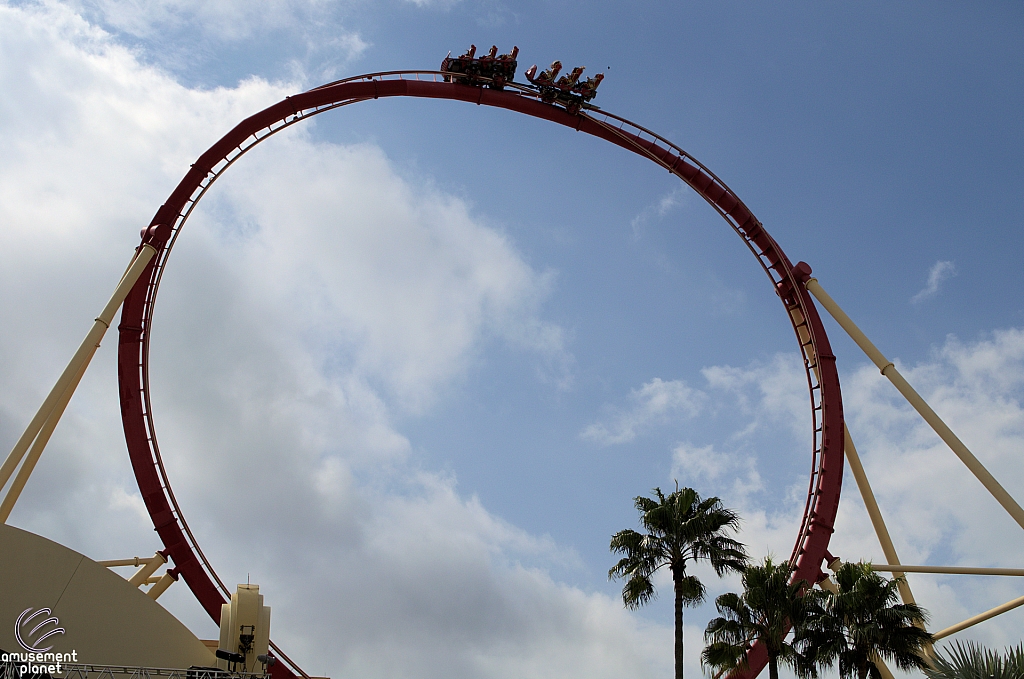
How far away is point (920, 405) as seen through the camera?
23484mm

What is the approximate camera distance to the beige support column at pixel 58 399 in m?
20.5

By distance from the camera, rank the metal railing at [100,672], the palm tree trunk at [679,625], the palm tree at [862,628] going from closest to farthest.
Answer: the metal railing at [100,672] < the palm tree at [862,628] < the palm tree trunk at [679,625]

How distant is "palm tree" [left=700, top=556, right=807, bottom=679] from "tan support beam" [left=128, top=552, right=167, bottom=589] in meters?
13.6

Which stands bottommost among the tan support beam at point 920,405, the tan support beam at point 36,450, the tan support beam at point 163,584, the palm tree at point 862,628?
the palm tree at point 862,628

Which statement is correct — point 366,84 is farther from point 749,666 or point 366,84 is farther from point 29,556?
point 749,666

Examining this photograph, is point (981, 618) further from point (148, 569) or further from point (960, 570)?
point (148, 569)

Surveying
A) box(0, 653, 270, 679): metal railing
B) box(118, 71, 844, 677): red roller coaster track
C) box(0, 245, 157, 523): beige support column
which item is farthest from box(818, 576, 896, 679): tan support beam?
box(0, 245, 157, 523): beige support column

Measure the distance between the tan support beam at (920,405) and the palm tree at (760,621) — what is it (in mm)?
6395

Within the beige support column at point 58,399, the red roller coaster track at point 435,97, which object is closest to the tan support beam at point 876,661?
the red roller coaster track at point 435,97

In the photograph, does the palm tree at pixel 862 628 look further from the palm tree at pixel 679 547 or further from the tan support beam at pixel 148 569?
the tan support beam at pixel 148 569

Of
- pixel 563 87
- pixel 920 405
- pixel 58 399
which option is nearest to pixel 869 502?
pixel 920 405

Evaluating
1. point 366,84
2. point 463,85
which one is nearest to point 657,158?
point 463,85

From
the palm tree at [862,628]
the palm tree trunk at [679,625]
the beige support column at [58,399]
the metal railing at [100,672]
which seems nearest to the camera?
the metal railing at [100,672]

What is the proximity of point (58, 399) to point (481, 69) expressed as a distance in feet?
46.3
